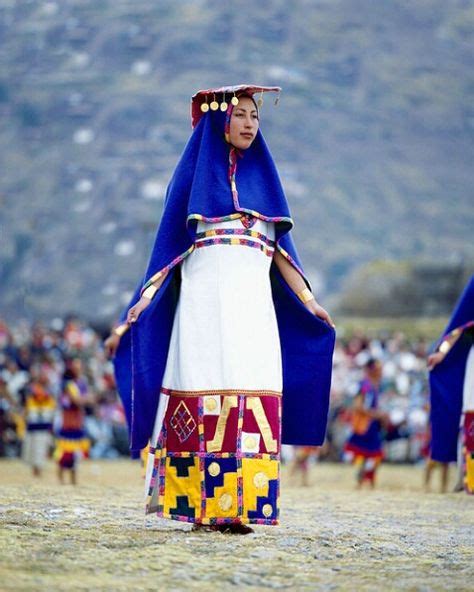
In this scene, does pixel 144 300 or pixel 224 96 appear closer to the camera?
pixel 144 300

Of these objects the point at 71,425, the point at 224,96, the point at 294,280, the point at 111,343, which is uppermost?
the point at 224,96

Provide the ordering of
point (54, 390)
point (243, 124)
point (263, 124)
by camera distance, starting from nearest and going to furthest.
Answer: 1. point (243, 124)
2. point (54, 390)
3. point (263, 124)

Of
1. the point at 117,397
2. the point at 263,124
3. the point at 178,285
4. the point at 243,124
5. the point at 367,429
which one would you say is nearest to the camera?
the point at 243,124

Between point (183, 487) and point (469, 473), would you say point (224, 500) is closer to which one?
point (183, 487)

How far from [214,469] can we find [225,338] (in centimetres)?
63

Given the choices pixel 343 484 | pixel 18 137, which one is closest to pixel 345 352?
pixel 343 484

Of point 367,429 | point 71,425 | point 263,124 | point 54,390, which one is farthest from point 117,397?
point 263,124

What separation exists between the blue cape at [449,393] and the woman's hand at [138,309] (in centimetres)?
345

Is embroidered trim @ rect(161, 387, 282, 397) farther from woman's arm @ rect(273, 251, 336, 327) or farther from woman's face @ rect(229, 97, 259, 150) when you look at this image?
woman's face @ rect(229, 97, 259, 150)

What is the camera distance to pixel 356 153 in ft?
161

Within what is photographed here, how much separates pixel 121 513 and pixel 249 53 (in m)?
44.3

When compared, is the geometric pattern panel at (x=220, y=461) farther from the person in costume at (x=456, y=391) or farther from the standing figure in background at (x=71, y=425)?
the standing figure in background at (x=71, y=425)

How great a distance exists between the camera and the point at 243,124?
633 cm

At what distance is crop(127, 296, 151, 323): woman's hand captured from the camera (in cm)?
619
